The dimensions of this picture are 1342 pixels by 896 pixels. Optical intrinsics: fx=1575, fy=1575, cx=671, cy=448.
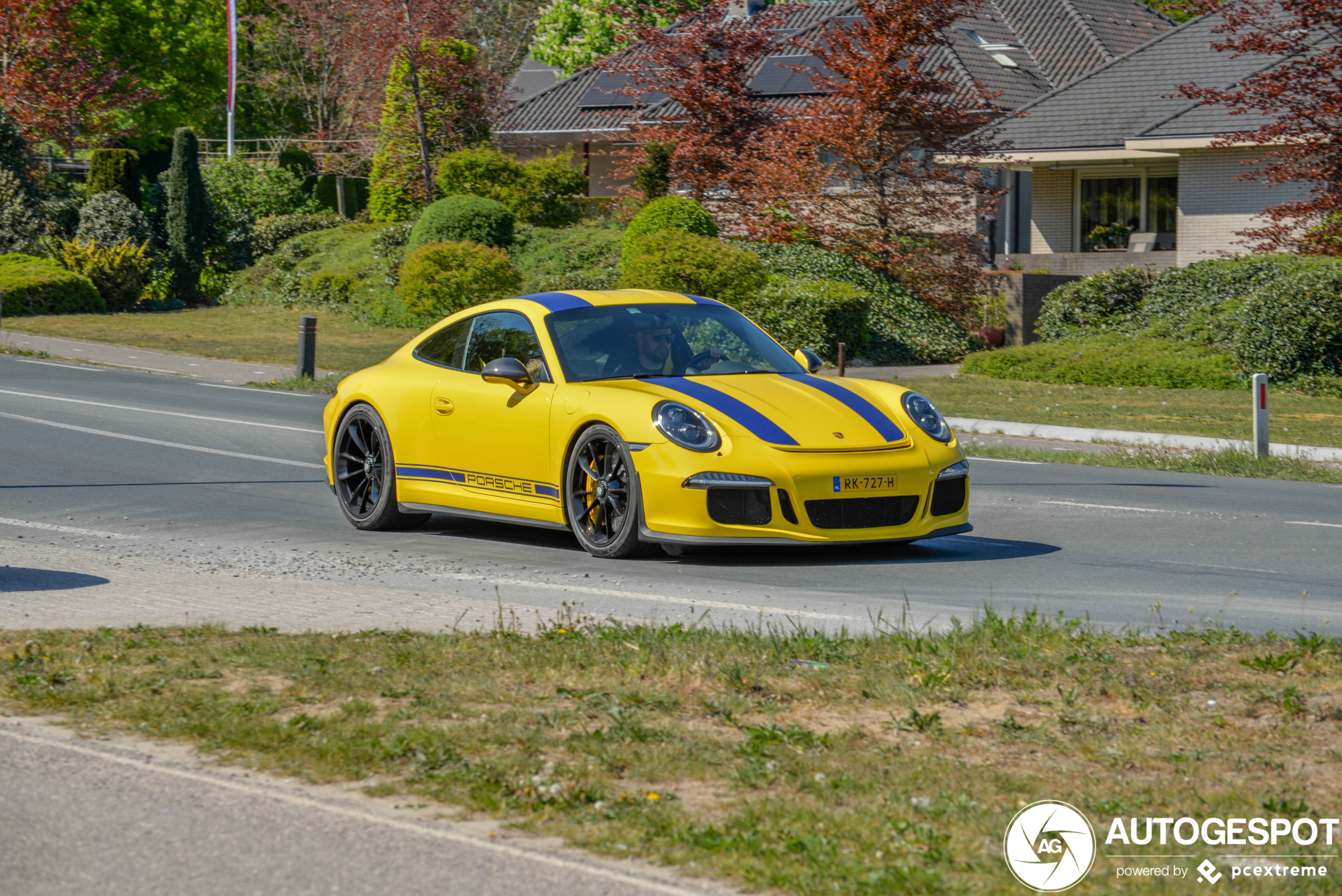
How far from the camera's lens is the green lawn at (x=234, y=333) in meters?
26.9

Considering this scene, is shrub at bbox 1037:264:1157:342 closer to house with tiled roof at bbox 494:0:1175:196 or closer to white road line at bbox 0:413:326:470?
house with tiled roof at bbox 494:0:1175:196

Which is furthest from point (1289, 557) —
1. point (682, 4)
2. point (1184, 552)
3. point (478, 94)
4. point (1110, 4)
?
point (682, 4)

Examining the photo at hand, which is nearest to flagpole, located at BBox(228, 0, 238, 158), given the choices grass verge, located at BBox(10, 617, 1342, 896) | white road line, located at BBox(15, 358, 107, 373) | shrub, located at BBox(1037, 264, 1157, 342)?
white road line, located at BBox(15, 358, 107, 373)

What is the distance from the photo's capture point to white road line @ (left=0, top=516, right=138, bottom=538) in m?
10.1

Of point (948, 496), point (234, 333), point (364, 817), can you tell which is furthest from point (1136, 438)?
point (234, 333)

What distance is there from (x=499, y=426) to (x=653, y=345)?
3.55ft

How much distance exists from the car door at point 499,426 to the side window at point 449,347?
5cm

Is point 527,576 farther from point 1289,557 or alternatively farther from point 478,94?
point 478,94

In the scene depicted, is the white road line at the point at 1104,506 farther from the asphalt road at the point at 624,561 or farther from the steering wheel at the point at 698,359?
the steering wheel at the point at 698,359

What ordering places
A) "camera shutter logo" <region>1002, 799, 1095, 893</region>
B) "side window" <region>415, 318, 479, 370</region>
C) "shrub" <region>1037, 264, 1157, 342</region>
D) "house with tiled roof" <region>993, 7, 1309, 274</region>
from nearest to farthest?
1. "camera shutter logo" <region>1002, 799, 1095, 893</region>
2. "side window" <region>415, 318, 479, 370</region>
3. "shrub" <region>1037, 264, 1157, 342</region>
4. "house with tiled roof" <region>993, 7, 1309, 274</region>

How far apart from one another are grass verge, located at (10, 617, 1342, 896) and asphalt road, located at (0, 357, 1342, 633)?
76 centimetres

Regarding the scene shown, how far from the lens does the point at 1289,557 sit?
30.3 ft

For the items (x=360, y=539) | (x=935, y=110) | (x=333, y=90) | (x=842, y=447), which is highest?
(x=333, y=90)

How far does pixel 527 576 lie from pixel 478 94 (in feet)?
103
